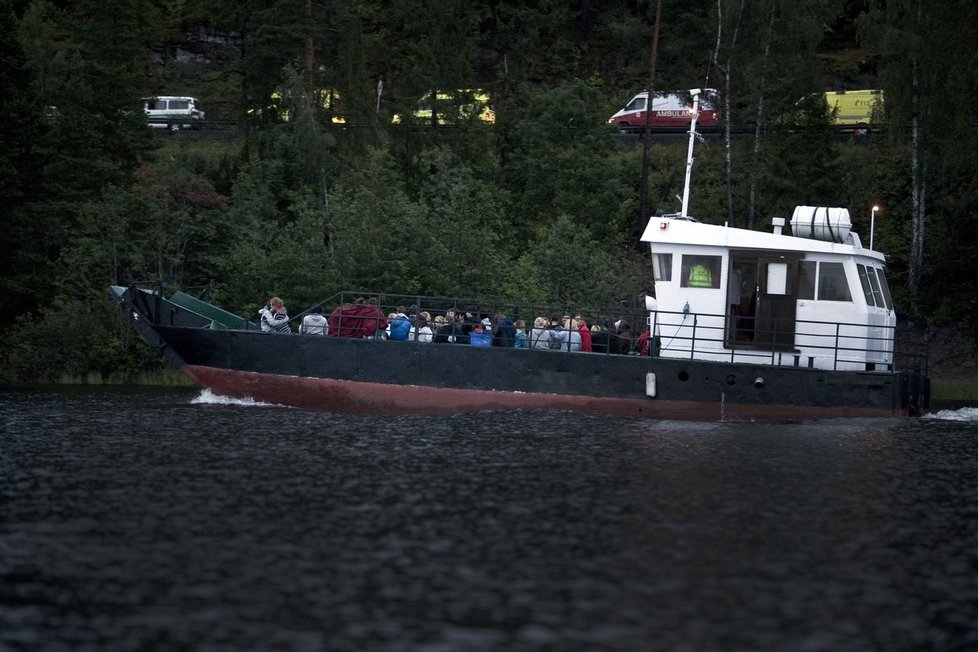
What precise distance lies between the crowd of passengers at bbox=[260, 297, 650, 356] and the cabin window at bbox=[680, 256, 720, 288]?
1445mm

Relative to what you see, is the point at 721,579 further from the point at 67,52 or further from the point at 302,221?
the point at 67,52

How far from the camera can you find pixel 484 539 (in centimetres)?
1362

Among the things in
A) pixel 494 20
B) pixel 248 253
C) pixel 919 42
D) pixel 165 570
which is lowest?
pixel 165 570

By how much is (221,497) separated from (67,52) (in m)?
40.9

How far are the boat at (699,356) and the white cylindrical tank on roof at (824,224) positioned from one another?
0.09 ft

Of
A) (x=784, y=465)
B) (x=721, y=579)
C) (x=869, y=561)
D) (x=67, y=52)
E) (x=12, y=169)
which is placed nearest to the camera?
(x=721, y=579)

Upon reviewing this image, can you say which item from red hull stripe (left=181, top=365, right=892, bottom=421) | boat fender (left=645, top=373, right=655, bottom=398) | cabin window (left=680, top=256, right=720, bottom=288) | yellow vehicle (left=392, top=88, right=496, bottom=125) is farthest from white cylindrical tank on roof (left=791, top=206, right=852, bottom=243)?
yellow vehicle (left=392, top=88, right=496, bottom=125)

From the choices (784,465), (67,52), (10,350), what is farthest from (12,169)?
(784,465)

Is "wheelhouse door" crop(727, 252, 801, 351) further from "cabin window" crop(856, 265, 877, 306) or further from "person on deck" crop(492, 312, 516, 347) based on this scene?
"person on deck" crop(492, 312, 516, 347)

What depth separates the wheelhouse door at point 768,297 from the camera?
81.6ft

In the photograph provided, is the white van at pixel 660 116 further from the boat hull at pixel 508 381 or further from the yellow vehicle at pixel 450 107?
the boat hull at pixel 508 381

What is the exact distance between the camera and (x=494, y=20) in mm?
62812

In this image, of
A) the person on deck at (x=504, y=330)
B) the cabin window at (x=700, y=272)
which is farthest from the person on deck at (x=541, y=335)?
the cabin window at (x=700, y=272)

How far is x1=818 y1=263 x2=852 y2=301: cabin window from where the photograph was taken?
24.8 metres
